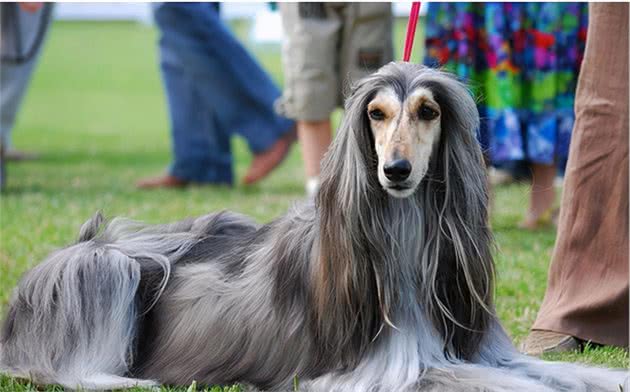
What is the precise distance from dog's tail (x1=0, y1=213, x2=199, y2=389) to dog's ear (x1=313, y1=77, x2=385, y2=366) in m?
0.72

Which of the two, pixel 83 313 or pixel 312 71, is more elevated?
pixel 312 71

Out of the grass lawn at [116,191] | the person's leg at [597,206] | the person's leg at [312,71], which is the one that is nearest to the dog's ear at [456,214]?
the grass lawn at [116,191]

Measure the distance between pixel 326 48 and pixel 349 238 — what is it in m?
3.47

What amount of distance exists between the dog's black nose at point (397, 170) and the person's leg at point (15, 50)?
20.0 feet

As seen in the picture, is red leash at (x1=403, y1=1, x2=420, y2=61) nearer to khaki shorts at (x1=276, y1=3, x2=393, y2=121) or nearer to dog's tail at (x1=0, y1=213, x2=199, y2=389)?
dog's tail at (x1=0, y1=213, x2=199, y2=389)

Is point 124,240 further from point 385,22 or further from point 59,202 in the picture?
point 59,202

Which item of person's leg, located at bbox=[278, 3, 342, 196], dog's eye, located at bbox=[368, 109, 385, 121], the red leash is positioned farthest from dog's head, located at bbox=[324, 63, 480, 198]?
person's leg, located at bbox=[278, 3, 342, 196]

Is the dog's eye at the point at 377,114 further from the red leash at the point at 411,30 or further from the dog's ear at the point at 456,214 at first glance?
the red leash at the point at 411,30

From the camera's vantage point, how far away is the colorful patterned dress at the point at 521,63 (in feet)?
23.1

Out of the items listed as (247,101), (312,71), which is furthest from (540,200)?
(247,101)

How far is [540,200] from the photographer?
7.16m

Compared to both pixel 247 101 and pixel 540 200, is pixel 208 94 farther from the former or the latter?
pixel 540 200

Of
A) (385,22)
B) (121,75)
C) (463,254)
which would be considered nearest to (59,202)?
(385,22)

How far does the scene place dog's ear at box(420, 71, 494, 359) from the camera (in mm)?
3359
